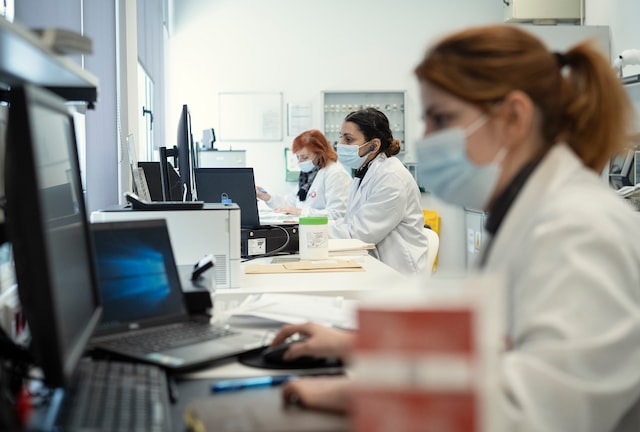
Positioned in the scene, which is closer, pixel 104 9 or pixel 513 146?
pixel 513 146

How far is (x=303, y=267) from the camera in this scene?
252 centimetres

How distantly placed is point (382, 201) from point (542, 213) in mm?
2476

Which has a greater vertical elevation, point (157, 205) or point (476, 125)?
point (476, 125)

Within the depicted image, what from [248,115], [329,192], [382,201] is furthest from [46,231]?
[248,115]

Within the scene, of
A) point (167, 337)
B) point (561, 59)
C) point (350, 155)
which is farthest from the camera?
point (350, 155)

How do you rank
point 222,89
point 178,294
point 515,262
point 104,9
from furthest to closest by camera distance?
point 222,89, point 104,9, point 178,294, point 515,262

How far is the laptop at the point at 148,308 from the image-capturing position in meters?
1.31

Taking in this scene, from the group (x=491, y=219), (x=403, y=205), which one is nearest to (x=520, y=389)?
(x=491, y=219)

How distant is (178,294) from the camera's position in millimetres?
1525

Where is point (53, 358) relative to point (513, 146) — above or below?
below

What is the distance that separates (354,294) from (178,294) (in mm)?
659

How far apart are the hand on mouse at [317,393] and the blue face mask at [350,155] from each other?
281 centimetres

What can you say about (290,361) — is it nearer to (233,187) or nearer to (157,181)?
(233,187)

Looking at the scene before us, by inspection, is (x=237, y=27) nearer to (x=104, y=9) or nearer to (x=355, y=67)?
(x=355, y=67)
